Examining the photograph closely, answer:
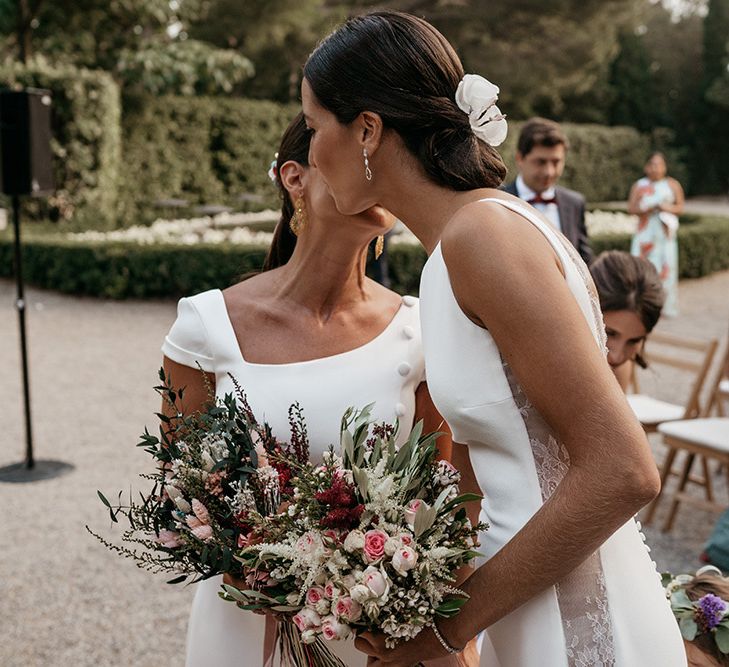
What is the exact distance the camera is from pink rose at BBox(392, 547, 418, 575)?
1.36 m

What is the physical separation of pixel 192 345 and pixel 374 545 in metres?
0.91

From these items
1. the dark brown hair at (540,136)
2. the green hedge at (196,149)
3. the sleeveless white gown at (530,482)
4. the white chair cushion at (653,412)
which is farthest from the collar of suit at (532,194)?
the green hedge at (196,149)

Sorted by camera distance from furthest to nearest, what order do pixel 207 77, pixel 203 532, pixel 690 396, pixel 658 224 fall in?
pixel 207 77 → pixel 658 224 → pixel 690 396 → pixel 203 532

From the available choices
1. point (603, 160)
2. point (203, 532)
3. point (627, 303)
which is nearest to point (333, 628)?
point (203, 532)

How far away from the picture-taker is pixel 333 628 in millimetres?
1396

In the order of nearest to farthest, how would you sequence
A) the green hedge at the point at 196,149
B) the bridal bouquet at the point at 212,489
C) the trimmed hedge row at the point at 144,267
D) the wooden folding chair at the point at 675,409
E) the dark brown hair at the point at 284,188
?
the bridal bouquet at the point at 212,489 → the dark brown hair at the point at 284,188 → the wooden folding chair at the point at 675,409 → the trimmed hedge row at the point at 144,267 → the green hedge at the point at 196,149

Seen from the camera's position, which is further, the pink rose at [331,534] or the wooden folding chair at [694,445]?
the wooden folding chair at [694,445]

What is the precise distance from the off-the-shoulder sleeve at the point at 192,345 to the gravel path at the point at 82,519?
2.57 meters

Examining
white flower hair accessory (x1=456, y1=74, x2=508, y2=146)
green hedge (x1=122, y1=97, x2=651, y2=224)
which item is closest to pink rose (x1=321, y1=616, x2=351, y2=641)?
white flower hair accessory (x1=456, y1=74, x2=508, y2=146)

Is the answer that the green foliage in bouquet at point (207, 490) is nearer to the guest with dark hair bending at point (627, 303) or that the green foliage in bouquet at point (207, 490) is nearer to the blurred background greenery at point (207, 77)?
the guest with dark hair bending at point (627, 303)

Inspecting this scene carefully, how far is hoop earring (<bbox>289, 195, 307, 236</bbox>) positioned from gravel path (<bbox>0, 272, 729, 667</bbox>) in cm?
271

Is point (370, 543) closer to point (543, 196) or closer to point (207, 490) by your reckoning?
point (207, 490)

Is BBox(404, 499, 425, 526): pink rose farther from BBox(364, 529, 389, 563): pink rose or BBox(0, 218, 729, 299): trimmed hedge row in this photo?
BBox(0, 218, 729, 299): trimmed hedge row

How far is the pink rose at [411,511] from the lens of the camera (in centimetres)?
143
